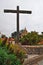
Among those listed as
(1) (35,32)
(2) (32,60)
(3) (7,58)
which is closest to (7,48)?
(3) (7,58)

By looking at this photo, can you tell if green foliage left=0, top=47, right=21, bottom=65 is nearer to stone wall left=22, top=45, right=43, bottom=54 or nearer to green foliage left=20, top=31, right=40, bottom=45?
stone wall left=22, top=45, right=43, bottom=54

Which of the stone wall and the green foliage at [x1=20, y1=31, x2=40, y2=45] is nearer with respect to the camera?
the stone wall

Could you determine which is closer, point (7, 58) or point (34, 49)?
point (7, 58)

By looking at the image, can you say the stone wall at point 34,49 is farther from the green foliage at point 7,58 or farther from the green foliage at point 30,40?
the green foliage at point 7,58

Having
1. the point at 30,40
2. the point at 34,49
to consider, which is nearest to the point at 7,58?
the point at 34,49

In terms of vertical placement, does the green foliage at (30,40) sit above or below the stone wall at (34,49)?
above

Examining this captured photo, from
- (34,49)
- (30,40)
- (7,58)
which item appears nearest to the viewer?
(7,58)

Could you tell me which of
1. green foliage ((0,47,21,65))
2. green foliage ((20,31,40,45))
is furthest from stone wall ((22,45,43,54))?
green foliage ((0,47,21,65))

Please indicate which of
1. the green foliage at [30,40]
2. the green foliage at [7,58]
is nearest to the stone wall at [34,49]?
the green foliage at [30,40]

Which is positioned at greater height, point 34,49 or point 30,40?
point 30,40

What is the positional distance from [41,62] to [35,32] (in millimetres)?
6881

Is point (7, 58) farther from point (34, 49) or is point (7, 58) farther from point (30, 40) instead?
point (30, 40)

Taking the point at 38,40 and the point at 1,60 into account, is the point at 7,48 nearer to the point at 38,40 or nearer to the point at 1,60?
the point at 1,60

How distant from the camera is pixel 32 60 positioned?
1191 cm
